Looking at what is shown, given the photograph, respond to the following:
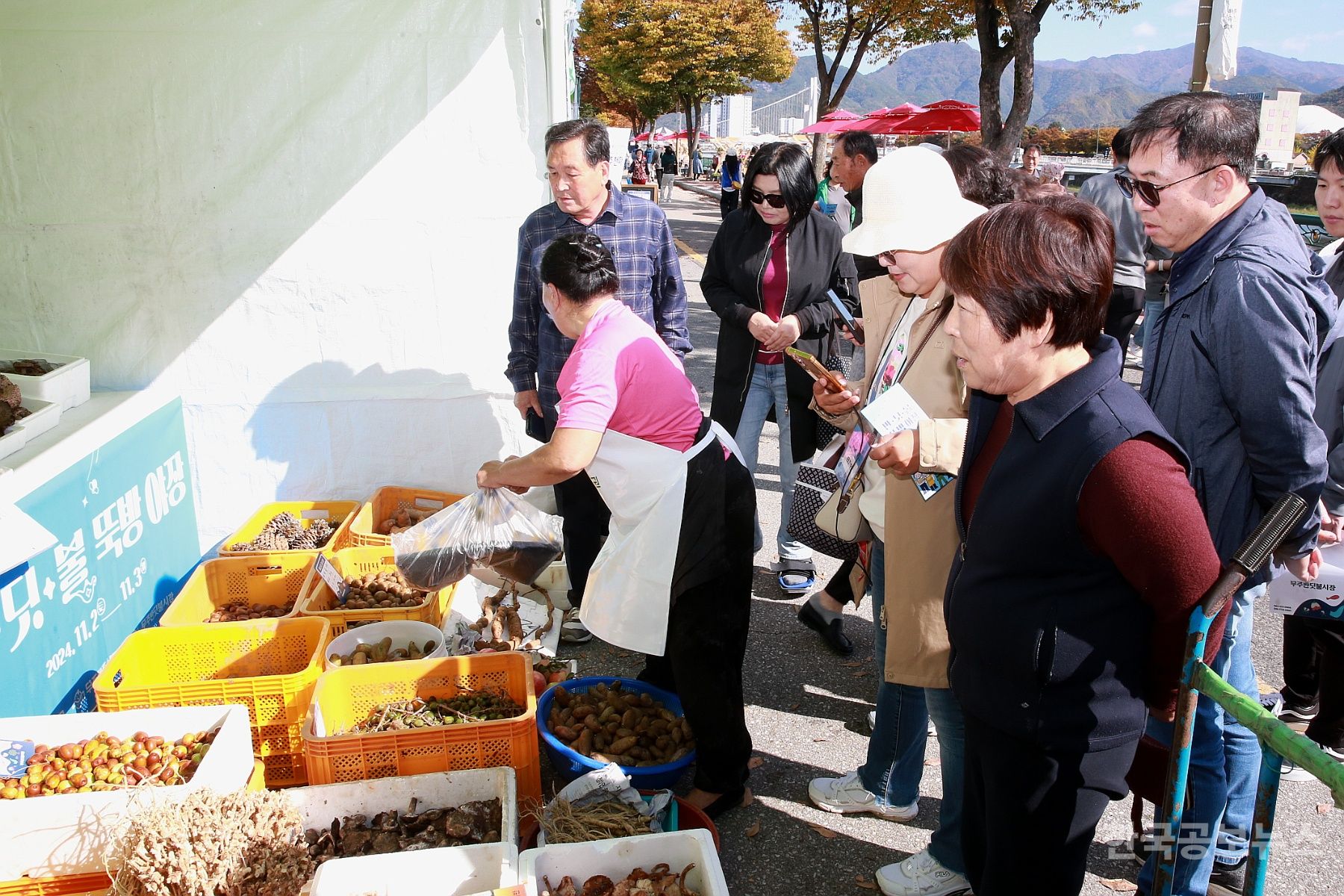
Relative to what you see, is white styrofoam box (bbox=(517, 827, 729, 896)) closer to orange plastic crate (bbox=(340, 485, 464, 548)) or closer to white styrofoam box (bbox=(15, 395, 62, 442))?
orange plastic crate (bbox=(340, 485, 464, 548))

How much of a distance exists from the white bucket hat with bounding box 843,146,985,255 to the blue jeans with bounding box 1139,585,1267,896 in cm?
117

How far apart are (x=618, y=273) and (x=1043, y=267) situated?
7.94 feet

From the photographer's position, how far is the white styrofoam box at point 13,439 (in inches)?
125

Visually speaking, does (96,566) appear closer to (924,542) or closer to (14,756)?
(14,756)

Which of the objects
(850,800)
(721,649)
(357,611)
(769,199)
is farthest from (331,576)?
(769,199)

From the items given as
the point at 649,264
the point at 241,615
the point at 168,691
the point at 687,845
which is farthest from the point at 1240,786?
the point at 241,615

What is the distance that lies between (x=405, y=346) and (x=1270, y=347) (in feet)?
11.8

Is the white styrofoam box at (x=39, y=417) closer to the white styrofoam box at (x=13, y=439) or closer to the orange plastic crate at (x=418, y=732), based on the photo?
the white styrofoam box at (x=13, y=439)

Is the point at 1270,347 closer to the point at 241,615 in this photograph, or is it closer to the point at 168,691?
the point at 168,691

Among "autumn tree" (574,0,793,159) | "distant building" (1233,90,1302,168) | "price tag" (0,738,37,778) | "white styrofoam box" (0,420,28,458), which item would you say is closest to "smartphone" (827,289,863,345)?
"price tag" (0,738,37,778)

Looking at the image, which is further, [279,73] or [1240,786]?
[279,73]

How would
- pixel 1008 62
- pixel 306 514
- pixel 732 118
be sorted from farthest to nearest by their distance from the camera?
pixel 732 118 → pixel 1008 62 → pixel 306 514

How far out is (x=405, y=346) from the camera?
446cm

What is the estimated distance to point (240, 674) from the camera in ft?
10.9
